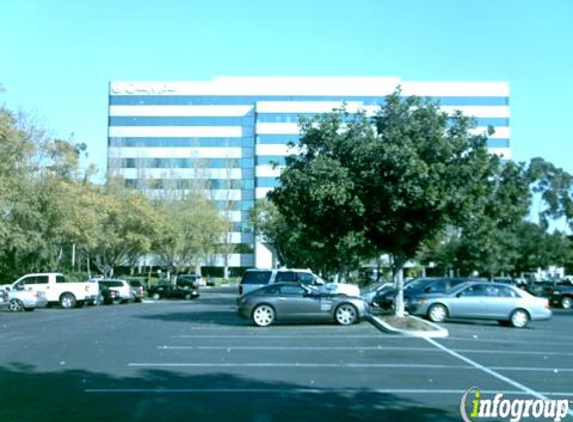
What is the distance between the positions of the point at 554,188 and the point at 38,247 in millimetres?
49584

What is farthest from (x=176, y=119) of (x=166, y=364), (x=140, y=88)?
(x=166, y=364)

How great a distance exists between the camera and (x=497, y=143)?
89.4m

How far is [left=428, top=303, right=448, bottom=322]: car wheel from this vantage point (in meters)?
23.7

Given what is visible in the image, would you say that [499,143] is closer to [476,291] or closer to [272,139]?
[272,139]

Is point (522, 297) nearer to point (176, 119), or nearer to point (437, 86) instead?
point (437, 86)

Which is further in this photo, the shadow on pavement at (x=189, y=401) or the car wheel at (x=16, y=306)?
the car wheel at (x=16, y=306)

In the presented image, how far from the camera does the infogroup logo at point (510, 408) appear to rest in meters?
8.82

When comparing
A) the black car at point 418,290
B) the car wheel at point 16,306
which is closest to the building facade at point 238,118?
the car wheel at point 16,306

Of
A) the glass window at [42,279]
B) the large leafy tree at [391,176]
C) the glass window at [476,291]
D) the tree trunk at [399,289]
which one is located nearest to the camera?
the large leafy tree at [391,176]

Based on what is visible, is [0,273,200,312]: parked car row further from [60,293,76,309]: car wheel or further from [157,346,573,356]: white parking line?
[157,346,573,356]: white parking line

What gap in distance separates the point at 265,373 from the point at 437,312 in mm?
12851

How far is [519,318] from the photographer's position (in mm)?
22953

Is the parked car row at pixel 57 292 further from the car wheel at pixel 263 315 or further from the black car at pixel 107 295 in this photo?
the car wheel at pixel 263 315

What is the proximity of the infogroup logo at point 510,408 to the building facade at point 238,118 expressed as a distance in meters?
79.9
